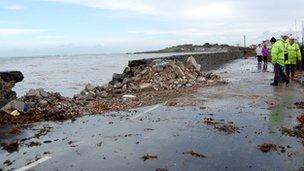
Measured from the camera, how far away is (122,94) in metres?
22.2

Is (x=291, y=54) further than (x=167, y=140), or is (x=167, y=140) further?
(x=291, y=54)

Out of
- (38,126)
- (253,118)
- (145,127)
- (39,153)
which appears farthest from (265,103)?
(39,153)

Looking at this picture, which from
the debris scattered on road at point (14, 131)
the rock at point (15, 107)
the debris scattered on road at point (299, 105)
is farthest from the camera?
the debris scattered on road at point (299, 105)

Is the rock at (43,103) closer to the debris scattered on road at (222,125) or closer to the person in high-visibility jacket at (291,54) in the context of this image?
the debris scattered on road at (222,125)

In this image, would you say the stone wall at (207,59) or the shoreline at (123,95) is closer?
the shoreline at (123,95)

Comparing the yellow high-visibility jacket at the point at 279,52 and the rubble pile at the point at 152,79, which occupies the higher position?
the yellow high-visibility jacket at the point at 279,52

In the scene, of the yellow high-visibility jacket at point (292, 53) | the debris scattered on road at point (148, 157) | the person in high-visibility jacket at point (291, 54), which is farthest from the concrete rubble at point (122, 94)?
the debris scattered on road at point (148, 157)

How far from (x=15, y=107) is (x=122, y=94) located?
7048 millimetres

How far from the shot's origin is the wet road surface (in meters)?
8.82

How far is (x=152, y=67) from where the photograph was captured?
27.1 meters

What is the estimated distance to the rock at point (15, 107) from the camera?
50.9ft

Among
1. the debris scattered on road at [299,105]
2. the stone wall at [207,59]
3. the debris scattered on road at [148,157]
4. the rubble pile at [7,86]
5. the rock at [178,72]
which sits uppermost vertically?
the rubble pile at [7,86]

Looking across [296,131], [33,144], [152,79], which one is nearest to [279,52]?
[152,79]

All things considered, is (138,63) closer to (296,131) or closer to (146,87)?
(146,87)
